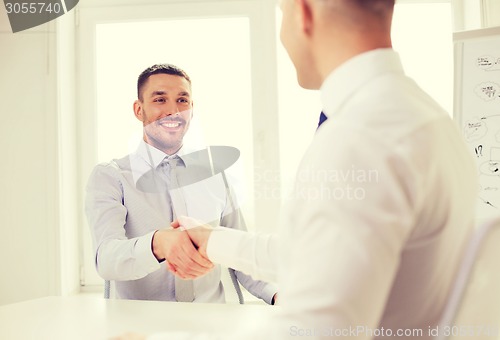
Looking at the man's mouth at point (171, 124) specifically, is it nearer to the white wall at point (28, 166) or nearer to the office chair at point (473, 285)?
the white wall at point (28, 166)

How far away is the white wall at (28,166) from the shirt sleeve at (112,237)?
1.45 m

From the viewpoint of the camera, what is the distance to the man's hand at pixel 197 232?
1.28 m

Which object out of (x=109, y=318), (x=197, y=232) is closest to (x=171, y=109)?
(x=197, y=232)

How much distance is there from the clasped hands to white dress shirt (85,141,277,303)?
32 centimetres

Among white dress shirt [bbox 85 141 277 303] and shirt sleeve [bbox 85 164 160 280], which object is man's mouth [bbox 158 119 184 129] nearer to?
white dress shirt [bbox 85 141 277 303]

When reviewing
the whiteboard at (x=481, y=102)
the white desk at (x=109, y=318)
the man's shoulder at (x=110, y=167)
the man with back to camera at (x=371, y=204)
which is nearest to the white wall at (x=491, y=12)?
the whiteboard at (x=481, y=102)

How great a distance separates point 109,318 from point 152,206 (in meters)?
0.88

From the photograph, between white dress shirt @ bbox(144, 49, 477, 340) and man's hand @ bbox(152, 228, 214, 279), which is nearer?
white dress shirt @ bbox(144, 49, 477, 340)

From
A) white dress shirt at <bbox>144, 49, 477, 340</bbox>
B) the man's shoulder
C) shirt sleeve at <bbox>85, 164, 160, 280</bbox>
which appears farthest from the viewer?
the man's shoulder

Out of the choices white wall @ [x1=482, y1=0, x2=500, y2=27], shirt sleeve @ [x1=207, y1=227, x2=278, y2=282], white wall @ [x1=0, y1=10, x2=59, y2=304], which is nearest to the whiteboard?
white wall @ [x1=482, y1=0, x2=500, y2=27]

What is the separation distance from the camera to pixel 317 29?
2.21 ft

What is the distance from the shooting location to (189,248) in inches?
51.7

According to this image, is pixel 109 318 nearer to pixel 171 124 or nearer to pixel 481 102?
pixel 171 124

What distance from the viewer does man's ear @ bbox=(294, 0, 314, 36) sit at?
2.22ft
